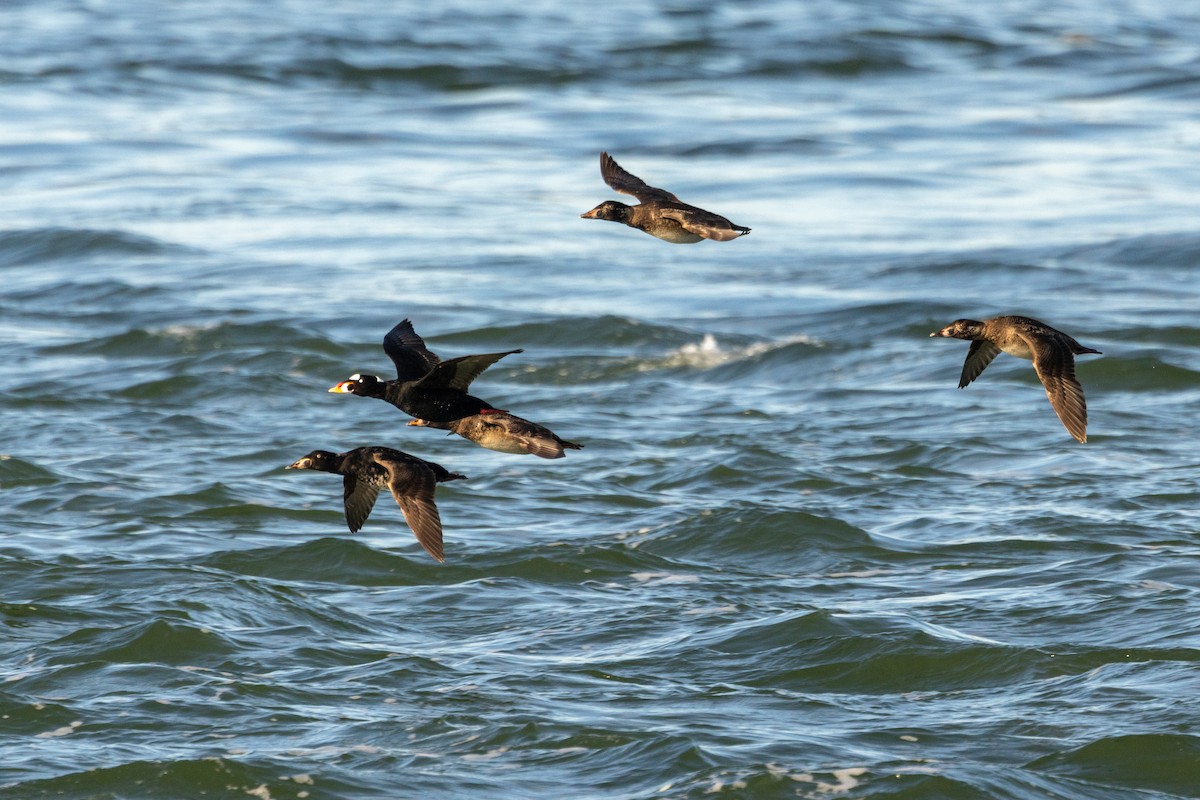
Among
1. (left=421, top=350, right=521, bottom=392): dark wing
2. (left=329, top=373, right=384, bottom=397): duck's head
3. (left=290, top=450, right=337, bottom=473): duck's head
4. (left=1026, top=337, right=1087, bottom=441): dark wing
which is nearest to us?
(left=1026, top=337, right=1087, bottom=441): dark wing

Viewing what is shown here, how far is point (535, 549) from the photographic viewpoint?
54.7 ft

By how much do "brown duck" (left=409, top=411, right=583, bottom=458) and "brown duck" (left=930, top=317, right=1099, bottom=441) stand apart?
2.13 m

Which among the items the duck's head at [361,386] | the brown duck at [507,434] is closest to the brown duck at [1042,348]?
the brown duck at [507,434]

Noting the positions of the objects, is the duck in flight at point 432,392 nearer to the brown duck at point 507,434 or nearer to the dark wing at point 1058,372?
the brown duck at point 507,434

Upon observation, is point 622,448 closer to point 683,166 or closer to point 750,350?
point 750,350

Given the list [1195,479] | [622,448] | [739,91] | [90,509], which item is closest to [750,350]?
[622,448]

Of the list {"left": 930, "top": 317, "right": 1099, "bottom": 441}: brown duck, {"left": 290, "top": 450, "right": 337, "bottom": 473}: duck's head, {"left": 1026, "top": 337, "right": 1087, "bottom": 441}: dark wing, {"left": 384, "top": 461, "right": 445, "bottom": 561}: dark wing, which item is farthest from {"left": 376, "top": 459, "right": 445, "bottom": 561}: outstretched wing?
{"left": 1026, "top": 337, "right": 1087, "bottom": 441}: dark wing

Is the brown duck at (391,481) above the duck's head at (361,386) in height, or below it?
below

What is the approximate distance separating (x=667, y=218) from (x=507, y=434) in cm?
178

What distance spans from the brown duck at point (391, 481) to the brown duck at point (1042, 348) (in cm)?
279

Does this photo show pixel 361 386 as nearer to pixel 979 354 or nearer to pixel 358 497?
pixel 358 497

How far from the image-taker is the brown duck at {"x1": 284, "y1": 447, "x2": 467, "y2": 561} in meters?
9.56

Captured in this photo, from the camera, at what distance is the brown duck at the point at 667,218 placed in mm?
10405

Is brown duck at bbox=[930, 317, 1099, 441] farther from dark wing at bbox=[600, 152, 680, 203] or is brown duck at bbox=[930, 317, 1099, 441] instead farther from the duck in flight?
the duck in flight
